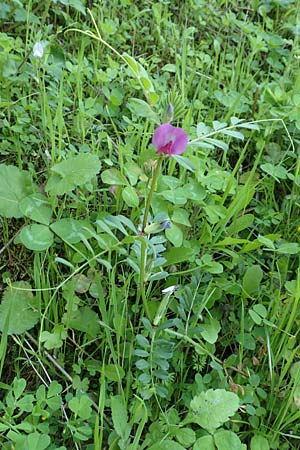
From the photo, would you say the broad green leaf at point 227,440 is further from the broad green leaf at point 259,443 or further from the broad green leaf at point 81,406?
the broad green leaf at point 81,406

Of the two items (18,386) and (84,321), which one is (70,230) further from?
(18,386)

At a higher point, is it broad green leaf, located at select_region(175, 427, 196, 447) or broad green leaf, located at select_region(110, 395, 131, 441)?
broad green leaf, located at select_region(110, 395, 131, 441)

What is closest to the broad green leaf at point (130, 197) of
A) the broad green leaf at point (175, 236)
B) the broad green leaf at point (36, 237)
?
the broad green leaf at point (175, 236)

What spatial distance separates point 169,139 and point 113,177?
1.42ft

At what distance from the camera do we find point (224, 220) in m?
1.74

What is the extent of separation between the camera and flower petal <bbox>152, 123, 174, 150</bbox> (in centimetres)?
125

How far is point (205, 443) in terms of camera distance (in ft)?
4.53

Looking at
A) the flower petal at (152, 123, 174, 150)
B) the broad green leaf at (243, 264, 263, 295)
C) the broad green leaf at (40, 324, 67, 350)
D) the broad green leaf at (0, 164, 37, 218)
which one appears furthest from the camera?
the broad green leaf at (243, 264, 263, 295)

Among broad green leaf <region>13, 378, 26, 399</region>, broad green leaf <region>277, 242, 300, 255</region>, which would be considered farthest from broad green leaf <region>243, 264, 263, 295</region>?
broad green leaf <region>13, 378, 26, 399</region>

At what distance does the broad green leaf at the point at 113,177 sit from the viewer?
1651 millimetres

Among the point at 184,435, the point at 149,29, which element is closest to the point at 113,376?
the point at 184,435

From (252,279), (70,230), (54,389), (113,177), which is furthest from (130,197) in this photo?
(54,389)

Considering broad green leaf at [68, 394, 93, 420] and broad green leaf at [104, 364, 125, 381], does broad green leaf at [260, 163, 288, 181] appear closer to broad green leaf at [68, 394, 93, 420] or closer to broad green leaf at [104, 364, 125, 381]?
broad green leaf at [104, 364, 125, 381]

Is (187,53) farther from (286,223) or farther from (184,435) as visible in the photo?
(184,435)
